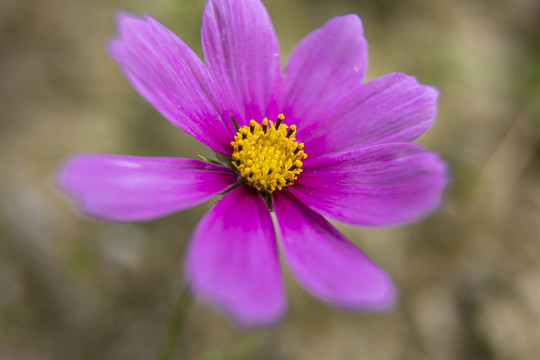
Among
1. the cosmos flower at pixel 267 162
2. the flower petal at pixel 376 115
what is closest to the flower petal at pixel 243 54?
the cosmos flower at pixel 267 162

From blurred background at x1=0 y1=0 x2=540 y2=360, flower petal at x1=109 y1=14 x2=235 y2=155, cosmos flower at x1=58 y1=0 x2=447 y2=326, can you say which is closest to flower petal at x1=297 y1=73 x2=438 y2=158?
cosmos flower at x1=58 y1=0 x2=447 y2=326

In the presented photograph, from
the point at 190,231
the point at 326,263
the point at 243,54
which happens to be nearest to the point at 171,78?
the point at 243,54

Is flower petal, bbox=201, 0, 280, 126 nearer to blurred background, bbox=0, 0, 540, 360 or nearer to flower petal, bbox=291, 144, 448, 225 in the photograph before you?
flower petal, bbox=291, 144, 448, 225

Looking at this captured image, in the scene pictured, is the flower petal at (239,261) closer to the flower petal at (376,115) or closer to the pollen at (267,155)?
the pollen at (267,155)

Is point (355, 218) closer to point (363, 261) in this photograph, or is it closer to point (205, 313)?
point (363, 261)

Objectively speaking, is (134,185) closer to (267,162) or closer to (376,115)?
(267,162)
